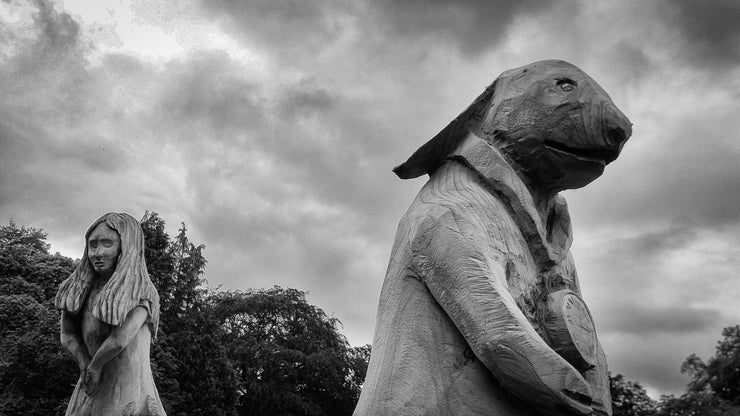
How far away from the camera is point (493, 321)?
374 centimetres

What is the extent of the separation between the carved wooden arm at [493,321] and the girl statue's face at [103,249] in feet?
20.8

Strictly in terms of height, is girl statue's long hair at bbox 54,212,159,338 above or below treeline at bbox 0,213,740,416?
below

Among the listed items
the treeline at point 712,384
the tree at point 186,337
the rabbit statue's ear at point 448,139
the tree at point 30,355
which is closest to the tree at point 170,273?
the tree at point 186,337

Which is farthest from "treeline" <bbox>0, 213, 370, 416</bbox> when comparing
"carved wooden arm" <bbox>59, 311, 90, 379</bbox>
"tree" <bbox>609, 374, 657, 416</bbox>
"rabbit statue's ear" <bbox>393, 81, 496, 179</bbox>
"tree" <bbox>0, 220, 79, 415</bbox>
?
"rabbit statue's ear" <bbox>393, 81, 496, 179</bbox>

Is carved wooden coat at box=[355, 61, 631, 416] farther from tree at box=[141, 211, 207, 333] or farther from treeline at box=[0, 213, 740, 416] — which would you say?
tree at box=[141, 211, 207, 333]

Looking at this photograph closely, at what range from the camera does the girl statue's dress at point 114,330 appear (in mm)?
9000

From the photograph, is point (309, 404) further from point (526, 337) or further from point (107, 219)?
point (526, 337)

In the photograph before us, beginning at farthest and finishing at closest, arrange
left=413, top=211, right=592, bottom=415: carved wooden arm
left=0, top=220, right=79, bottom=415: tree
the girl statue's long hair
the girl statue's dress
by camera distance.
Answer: left=0, top=220, right=79, bottom=415: tree, the girl statue's long hair, the girl statue's dress, left=413, top=211, right=592, bottom=415: carved wooden arm

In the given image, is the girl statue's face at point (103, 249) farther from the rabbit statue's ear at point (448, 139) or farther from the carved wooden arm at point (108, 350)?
the rabbit statue's ear at point (448, 139)

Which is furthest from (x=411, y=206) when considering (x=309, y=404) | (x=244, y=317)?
(x=244, y=317)

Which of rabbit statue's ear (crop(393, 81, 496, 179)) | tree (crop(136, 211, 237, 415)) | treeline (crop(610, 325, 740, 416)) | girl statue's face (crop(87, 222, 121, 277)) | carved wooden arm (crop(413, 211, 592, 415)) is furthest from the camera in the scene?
treeline (crop(610, 325, 740, 416))

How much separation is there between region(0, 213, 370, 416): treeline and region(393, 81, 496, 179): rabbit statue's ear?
84.4 feet

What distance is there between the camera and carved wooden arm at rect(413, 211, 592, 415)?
12.1 feet

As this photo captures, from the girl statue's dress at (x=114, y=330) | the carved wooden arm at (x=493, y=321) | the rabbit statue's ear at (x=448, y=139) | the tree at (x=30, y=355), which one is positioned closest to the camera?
the carved wooden arm at (x=493, y=321)
